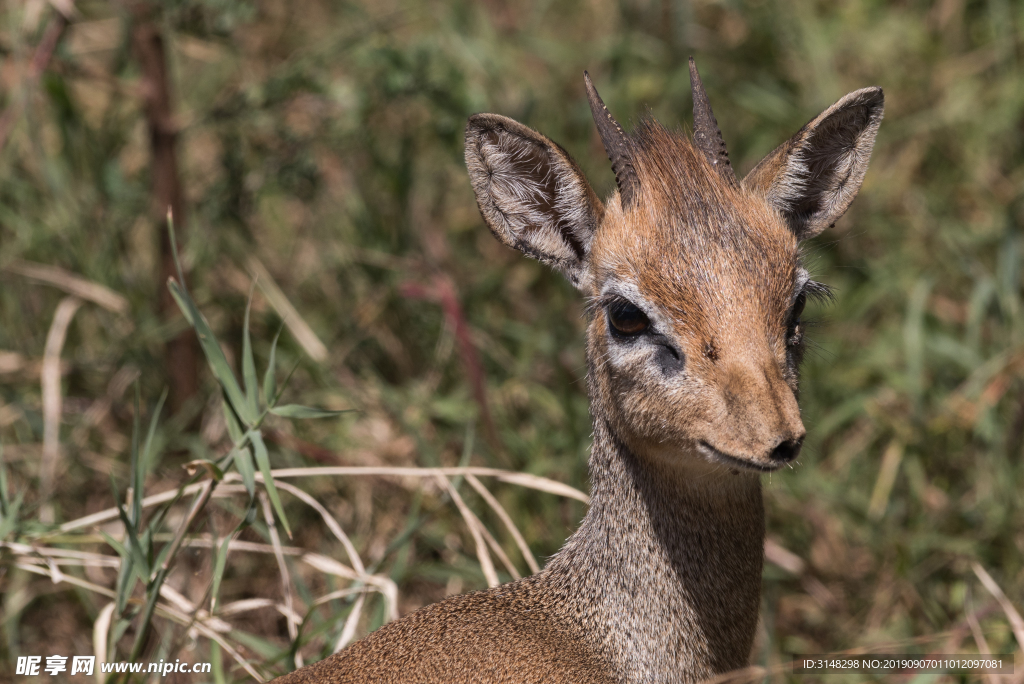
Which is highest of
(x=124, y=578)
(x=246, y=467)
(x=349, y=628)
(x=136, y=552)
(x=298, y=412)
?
(x=298, y=412)

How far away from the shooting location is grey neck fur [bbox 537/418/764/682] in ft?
9.25

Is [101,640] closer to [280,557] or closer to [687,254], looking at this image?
[280,557]

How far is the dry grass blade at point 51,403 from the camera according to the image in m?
4.11

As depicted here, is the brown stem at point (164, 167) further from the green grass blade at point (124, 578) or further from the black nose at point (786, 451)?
the black nose at point (786, 451)

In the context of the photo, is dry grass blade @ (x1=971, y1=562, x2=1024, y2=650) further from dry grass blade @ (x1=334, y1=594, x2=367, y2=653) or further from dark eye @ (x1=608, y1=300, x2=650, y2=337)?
dry grass blade @ (x1=334, y1=594, x2=367, y2=653)

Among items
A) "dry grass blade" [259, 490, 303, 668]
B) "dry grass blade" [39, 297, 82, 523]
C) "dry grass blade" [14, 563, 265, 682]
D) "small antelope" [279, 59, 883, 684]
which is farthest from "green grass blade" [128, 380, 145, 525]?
"dry grass blade" [39, 297, 82, 523]

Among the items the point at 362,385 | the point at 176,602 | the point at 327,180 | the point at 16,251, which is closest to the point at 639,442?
the point at 176,602

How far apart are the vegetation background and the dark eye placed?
92 centimetres

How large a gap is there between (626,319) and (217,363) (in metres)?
1.20

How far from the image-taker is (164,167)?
4.44 metres

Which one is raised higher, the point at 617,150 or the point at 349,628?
the point at 617,150

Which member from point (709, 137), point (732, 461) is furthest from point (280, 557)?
point (709, 137)

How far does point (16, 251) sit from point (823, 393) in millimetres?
3697

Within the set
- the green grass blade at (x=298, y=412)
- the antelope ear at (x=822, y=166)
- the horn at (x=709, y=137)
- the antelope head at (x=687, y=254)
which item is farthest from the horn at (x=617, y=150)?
the green grass blade at (x=298, y=412)
